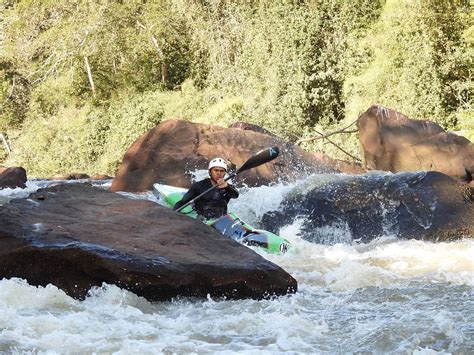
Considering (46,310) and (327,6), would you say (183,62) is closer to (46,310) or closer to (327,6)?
(327,6)

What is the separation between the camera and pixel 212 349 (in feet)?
10.3

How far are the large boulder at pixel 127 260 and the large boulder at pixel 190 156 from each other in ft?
16.7

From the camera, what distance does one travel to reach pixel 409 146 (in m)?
9.95

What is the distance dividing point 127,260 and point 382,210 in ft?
13.1

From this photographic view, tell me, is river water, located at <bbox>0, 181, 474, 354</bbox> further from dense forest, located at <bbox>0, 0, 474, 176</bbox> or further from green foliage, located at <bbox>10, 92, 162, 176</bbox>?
green foliage, located at <bbox>10, 92, 162, 176</bbox>

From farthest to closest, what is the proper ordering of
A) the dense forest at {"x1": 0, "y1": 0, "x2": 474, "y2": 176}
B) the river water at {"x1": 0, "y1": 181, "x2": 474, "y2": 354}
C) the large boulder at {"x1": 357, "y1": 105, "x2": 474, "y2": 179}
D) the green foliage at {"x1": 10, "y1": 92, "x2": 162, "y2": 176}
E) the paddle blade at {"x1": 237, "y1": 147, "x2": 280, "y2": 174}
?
the green foliage at {"x1": 10, "y1": 92, "x2": 162, "y2": 176} < the dense forest at {"x1": 0, "y1": 0, "x2": 474, "y2": 176} < the large boulder at {"x1": 357, "y1": 105, "x2": 474, "y2": 179} < the paddle blade at {"x1": 237, "y1": 147, "x2": 280, "y2": 174} < the river water at {"x1": 0, "y1": 181, "x2": 474, "y2": 354}

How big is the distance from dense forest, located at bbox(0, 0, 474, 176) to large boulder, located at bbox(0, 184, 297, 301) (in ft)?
26.2

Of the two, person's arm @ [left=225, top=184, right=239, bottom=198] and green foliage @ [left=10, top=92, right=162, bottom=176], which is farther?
green foliage @ [left=10, top=92, right=162, bottom=176]

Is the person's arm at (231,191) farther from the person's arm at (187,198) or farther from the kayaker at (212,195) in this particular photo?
the person's arm at (187,198)

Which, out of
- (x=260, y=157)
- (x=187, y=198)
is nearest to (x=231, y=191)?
(x=187, y=198)

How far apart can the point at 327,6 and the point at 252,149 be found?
7.06 m

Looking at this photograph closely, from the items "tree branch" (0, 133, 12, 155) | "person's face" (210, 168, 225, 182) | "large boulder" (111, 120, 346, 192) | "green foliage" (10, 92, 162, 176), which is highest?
"person's face" (210, 168, 225, 182)

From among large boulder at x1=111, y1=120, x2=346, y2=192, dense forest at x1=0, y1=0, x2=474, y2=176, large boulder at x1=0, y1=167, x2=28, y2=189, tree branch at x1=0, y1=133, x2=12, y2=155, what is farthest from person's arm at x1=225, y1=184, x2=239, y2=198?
tree branch at x1=0, y1=133, x2=12, y2=155

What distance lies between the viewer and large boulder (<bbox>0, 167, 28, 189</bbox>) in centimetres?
1299
